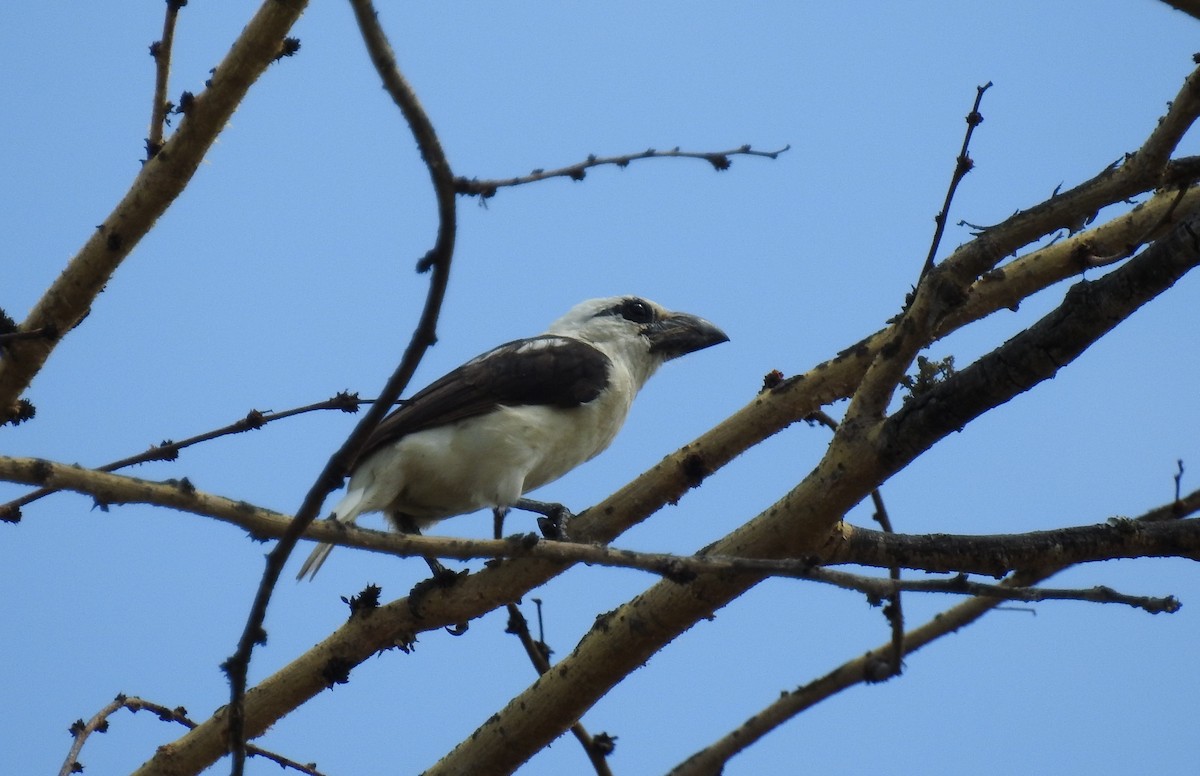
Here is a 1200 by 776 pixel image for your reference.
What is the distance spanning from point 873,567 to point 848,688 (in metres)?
0.43

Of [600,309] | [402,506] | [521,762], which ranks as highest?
[600,309]

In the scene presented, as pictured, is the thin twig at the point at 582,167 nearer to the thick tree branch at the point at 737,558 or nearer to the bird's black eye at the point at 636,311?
the thick tree branch at the point at 737,558

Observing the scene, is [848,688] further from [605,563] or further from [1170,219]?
[1170,219]

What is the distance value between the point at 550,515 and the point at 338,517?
3.36 feet

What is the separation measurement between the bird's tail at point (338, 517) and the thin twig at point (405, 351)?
8.47ft

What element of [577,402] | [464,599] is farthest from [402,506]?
[464,599]

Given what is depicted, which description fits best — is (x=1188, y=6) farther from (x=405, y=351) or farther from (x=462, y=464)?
(x=462, y=464)

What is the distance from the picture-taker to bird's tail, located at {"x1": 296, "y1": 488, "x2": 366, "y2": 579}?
5.77 meters

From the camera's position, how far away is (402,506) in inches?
260

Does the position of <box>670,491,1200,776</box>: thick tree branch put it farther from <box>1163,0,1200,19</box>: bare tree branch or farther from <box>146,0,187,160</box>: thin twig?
<box>146,0,187,160</box>: thin twig

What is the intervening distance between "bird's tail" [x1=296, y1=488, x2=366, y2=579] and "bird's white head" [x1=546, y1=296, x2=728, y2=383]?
210 cm

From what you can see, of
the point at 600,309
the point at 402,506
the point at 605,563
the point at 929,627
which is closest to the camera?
the point at 605,563

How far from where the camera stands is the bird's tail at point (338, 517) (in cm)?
577

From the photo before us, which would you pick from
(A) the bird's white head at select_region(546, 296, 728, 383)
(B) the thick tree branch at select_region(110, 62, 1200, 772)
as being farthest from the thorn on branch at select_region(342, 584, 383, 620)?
(A) the bird's white head at select_region(546, 296, 728, 383)
